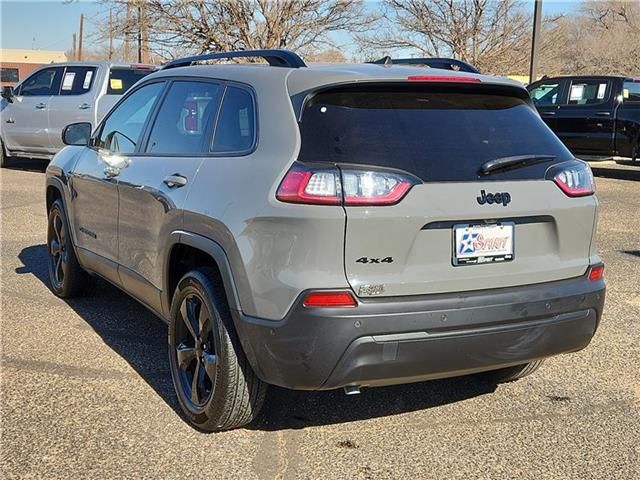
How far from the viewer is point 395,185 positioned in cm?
301

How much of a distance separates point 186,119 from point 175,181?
1.43 ft

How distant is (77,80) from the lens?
13250mm

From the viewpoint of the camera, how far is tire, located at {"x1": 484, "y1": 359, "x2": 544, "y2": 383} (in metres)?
4.16

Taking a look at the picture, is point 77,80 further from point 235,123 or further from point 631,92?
point 235,123

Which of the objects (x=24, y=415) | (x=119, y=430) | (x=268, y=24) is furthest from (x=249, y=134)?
(x=268, y=24)

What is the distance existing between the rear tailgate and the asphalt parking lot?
0.80 m

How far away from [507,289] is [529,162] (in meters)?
0.59

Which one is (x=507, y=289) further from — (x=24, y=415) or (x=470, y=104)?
(x=24, y=415)

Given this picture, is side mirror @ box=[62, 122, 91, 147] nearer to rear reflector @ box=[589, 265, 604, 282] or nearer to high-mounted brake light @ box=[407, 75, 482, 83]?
high-mounted brake light @ box=[407, 75, 482, 83]

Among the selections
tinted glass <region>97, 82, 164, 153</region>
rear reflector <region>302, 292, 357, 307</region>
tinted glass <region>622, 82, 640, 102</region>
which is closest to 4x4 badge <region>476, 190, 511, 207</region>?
rear reflector <region>302, 292, 357, 307</region>

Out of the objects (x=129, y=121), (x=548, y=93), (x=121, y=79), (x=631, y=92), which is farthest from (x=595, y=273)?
(x=548, y=93)

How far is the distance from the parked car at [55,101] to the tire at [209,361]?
9.43m

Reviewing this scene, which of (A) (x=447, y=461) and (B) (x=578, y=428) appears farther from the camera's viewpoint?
(B) (x=578, y=428)

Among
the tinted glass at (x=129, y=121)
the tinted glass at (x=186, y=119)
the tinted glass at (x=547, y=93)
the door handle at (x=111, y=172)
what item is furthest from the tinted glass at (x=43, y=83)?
the tinted glass at (x=186, y=119)
